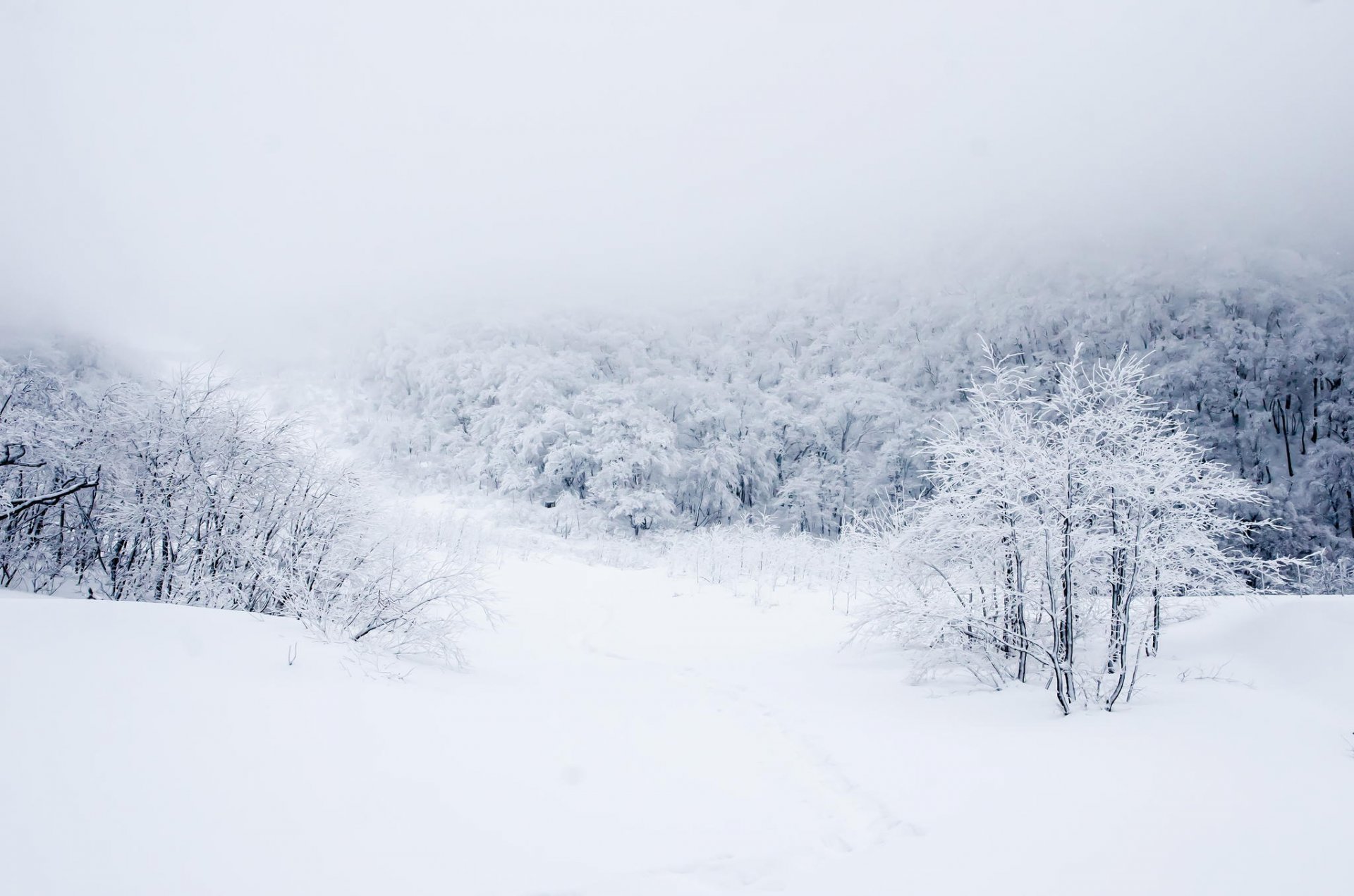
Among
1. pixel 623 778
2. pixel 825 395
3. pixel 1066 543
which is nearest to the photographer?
pixel 623 778

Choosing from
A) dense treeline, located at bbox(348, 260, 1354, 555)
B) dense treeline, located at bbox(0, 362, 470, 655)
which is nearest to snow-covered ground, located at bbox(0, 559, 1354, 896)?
dense treeline, located at bbox(0, 362, 470, 655)

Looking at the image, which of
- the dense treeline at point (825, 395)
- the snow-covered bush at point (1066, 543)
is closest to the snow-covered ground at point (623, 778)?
the snow-covered bush at point (1066, 543)

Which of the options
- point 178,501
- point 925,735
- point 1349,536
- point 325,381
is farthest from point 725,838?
point 325,381

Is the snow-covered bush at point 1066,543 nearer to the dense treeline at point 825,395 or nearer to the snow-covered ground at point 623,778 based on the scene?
the snow-covered ground at point 623,778

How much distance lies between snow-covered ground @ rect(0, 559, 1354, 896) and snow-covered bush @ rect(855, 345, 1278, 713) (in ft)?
1.83

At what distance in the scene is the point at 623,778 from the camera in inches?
153

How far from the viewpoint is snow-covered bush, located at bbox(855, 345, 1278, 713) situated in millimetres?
5078

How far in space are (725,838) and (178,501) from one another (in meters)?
6.72

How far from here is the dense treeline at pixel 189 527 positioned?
242 inches

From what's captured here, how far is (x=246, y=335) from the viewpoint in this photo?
4894cm

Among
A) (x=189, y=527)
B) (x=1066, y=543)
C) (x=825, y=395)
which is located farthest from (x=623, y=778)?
(x=825, y=395)

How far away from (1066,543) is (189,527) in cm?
902

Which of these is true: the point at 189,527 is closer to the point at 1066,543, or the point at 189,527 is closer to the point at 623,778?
the point at 623,778

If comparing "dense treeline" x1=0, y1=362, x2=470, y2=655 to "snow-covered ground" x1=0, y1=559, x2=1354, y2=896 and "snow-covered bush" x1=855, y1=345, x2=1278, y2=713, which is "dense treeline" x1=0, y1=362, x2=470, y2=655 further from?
"snow-covered bush" x1=855, y1=345, x2=1278, y2=713
